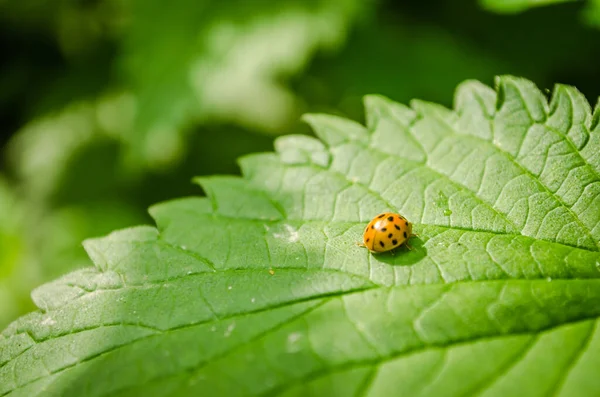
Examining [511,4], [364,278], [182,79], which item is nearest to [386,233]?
[364,278]

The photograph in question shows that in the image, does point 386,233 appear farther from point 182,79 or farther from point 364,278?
point 182,79

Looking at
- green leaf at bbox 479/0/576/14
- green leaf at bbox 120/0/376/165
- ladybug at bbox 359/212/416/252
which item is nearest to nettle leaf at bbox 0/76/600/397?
ladybug at bbox 359/212/416/252

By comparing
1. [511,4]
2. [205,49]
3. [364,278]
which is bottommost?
[364,278]

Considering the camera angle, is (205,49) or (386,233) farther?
(205,49)

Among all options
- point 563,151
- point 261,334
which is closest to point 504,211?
point 563,151

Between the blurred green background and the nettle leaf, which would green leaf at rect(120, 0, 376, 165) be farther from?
the nettle leaf

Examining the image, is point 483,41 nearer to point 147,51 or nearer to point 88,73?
point 147,51
